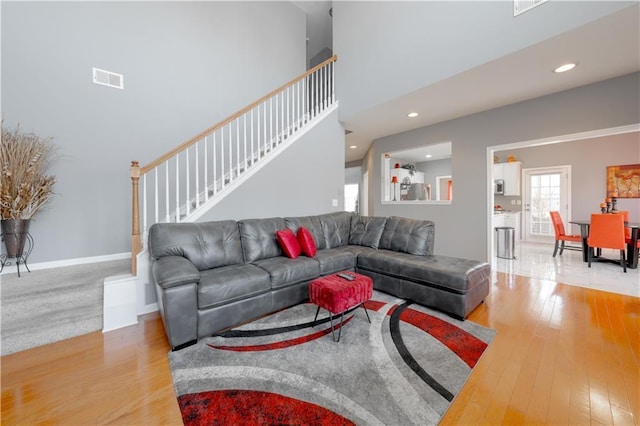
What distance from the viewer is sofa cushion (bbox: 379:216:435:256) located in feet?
10.8

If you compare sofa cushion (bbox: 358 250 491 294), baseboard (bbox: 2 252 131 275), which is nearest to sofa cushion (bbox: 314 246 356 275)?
sofa cushion (bbox: 358 250 491 294)

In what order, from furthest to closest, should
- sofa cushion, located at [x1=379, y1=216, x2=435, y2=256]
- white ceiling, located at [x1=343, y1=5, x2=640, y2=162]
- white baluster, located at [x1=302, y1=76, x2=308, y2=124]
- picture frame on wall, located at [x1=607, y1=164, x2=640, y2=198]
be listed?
picture frame on wall, located at [x1=607, y1=164, x2=640, y2=198] → white baluster, located at [x1=302, y1=76, x2=308, y2=124] → sofa cushion, located at [x1=379, y1=216, x2=435, y2=256] → white ceiling, located at [x1=343, y1=5, x2=640, y2=162]

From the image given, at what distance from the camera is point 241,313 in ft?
7.60

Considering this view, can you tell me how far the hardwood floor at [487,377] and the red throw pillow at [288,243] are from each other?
146cm

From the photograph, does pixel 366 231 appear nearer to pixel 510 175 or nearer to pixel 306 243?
pixel 306 243

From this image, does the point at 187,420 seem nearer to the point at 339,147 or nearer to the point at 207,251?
the point at 207,251

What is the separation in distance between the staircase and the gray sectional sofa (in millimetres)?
544

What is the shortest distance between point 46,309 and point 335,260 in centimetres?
272

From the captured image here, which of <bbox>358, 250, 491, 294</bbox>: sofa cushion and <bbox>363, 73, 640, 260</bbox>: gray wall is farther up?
<bbox>363, 73, 640, 260</bbox>: gray wall

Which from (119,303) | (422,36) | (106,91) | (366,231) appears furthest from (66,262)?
(422,36)

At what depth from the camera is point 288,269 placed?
2.66m

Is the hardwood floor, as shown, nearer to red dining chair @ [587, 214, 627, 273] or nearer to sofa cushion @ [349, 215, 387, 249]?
sofa cushion @ [349, 215, 387, 249]

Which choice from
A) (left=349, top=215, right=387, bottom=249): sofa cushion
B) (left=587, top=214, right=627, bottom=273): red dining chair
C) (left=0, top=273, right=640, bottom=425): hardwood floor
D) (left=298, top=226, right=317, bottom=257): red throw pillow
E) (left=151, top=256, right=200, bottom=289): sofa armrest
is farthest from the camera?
(left=587, top=214, right=627, bottom=273): red dining chair

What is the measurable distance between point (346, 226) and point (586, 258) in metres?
4.50
